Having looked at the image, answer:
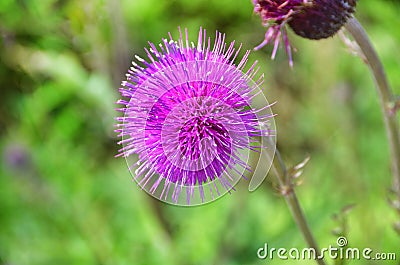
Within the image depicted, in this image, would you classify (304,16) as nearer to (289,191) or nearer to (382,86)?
(382,86)

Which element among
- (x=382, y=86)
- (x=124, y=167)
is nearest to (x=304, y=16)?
(x=382, y=86)

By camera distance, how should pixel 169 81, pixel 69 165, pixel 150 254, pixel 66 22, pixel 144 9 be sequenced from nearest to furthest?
pixel 169 81 < pixel 66 22 < pixel 150 254 < pixel 69 165 < pixel 144 9

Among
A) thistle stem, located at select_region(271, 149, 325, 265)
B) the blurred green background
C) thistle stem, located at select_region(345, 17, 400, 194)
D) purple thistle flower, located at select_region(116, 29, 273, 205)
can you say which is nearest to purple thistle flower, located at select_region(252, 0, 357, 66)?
thistle stem, located at select_region(345, 17, 400, 194)

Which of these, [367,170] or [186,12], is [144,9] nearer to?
[186,12]

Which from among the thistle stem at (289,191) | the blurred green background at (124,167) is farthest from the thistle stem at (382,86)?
the blurred green background at (124,167)

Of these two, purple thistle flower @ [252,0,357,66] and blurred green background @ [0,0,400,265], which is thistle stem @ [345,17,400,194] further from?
blurred green background @ [0,0,400,265]

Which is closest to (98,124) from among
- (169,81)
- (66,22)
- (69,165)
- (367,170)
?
(69,165)
